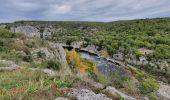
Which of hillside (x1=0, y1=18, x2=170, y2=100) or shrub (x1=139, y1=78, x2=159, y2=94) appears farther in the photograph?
shrub (x1=139, y1=78, x2=159, y2=94)

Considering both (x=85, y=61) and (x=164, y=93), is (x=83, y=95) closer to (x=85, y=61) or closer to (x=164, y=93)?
(x=164, y=93)

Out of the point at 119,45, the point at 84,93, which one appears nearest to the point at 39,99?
the point at 84,93

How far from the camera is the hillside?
1188cm

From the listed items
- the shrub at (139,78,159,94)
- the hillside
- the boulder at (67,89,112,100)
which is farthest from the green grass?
Answer: the shrub at (139,78,159,94)

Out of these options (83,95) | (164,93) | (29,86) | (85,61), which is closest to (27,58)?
(29,86)

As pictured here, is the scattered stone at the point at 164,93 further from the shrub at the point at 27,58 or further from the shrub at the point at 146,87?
the shrub at the point at 27,58

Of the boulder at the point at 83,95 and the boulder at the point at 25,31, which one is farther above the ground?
the boulder at the point at 83,95

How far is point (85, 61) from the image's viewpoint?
7950 centimetres

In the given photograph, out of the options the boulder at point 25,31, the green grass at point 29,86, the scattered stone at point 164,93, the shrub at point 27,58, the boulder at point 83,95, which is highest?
the green grass at point 29,86

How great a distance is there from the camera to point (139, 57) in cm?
9906

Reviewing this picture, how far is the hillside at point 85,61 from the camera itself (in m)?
11.9

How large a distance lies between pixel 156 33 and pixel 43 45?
107026 mm

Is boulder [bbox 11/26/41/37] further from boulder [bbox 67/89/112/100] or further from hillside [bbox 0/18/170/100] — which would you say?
boulder [bbox 67/89/112/100]

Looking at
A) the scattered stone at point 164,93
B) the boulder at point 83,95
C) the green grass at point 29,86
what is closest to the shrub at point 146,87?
the scattered stone at point 164,93
